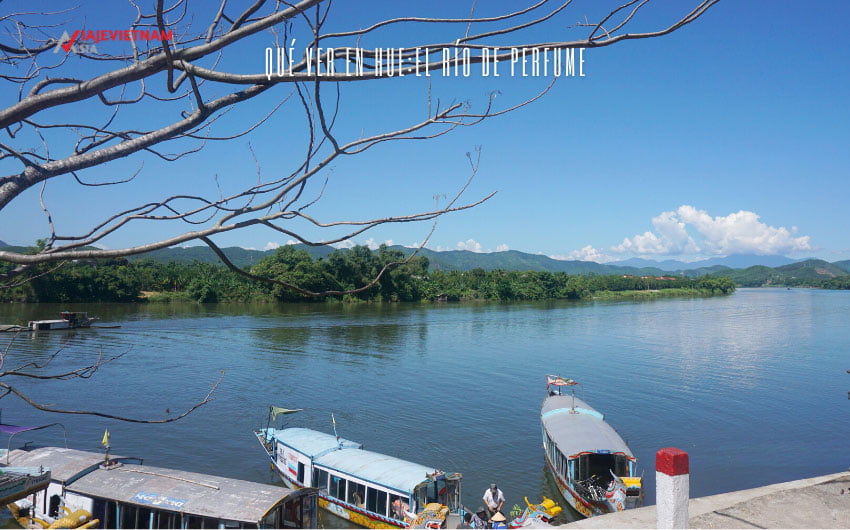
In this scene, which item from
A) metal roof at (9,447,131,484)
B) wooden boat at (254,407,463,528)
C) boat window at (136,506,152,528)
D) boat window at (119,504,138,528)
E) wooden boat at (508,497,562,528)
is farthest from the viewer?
wooden boat at (508,497,562,528)

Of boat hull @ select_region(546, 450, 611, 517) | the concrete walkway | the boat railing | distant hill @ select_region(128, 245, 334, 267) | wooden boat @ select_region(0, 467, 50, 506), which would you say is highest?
distant hill @ select_region(128, 245, 334, 267)

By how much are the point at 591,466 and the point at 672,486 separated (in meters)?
10.6

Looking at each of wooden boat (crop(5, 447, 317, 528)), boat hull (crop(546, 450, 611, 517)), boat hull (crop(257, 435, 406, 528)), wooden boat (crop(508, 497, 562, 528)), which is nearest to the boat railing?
boat hull (crop(546, 450, 611, 517))

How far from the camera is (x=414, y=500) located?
11547 millimetres

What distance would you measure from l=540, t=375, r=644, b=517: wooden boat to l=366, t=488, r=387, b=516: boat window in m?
4.60

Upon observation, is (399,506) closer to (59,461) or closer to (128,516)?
(128,516)

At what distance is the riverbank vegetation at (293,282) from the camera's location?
5659cm

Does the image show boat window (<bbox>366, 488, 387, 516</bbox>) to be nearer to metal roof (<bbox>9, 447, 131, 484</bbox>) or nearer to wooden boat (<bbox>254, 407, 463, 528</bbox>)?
wooden boat (<bbox>254, 407, 463, 528</bbox>)

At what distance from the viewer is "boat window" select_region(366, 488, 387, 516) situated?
39.7 feet

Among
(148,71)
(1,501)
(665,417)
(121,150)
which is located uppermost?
(148,71)

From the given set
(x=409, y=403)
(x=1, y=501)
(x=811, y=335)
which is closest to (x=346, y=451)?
(x=1, y=501)

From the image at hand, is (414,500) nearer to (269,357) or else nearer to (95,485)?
(95,485)

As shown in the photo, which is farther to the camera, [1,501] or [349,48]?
[1,501]

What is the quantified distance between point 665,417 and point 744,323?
3647 centimetres
